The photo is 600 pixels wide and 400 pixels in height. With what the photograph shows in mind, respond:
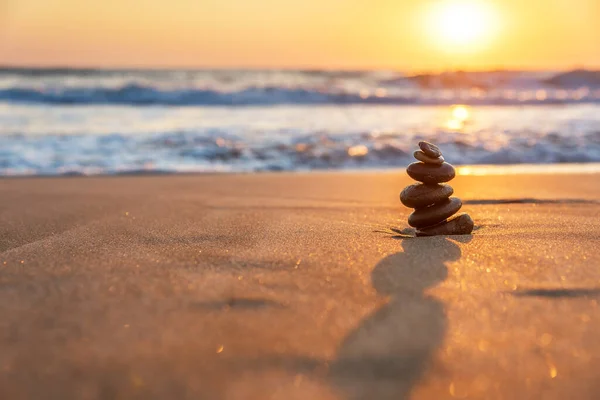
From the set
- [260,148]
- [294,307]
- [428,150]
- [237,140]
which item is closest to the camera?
[294,307]

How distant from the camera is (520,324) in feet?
4.79

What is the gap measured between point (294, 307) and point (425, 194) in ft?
3.46

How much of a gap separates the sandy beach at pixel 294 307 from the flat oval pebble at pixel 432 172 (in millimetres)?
261

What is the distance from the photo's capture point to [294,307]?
5.21 feet

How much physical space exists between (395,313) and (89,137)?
6557 millimetres

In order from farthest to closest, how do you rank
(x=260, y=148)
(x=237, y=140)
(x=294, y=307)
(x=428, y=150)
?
1. (x=237, y=140)
2. (x=260, y=148)
3. (x=428, y=150)
4. (x=294, y=307)

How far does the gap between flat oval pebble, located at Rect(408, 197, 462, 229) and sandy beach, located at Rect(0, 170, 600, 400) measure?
0.13 meters

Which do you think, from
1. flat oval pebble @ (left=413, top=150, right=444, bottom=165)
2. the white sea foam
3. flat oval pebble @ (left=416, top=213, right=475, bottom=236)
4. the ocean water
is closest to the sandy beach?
flat oval pebble @ (left=416, top=213, right=475, bottom=236)

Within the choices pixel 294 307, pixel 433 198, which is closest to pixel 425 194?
pixel 433 198

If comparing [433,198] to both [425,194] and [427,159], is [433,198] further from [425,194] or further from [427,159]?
[427,159]

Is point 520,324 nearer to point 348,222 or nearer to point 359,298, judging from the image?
point 359,298

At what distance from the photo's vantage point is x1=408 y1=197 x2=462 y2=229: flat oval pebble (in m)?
2.43

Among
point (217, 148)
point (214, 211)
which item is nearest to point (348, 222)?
point (214, 211)

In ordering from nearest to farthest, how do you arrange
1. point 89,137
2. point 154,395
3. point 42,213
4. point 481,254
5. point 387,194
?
point 154,395 → point 481,254 → point 42,213 → point 387,194 → point 89,137
